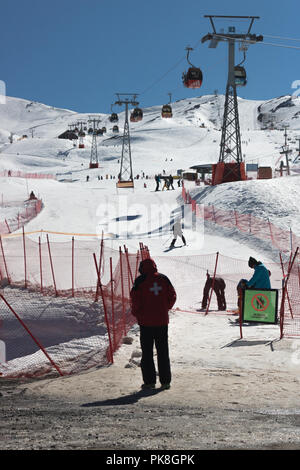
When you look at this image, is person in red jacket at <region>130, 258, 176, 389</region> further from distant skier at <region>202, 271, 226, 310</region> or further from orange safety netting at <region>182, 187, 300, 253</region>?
orange safety netting at <region>182, 187, 300, 253</region>

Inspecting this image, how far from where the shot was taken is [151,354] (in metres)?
6.25

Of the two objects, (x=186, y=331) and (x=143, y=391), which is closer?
(x=143, y=391)

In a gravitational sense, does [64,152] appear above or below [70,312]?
above

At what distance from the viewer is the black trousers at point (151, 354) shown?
623 cm

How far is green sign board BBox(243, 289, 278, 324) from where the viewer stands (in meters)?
9.29

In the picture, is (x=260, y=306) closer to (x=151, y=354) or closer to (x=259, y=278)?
(x=259, y=278)

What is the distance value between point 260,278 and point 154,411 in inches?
200

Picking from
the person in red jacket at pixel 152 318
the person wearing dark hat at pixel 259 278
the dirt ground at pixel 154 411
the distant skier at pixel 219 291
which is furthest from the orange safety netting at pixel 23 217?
the person in red jacket at pixel 152 318

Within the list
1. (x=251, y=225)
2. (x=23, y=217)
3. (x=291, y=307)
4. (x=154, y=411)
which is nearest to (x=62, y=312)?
(x=291, y=307)

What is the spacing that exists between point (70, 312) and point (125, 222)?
57.7 feet

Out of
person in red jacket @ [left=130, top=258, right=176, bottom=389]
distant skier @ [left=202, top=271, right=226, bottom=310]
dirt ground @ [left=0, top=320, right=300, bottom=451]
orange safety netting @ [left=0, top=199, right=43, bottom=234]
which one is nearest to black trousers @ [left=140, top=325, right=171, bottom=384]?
person in red jacket @ [left=130, top=258, right=176, bottom=389]
